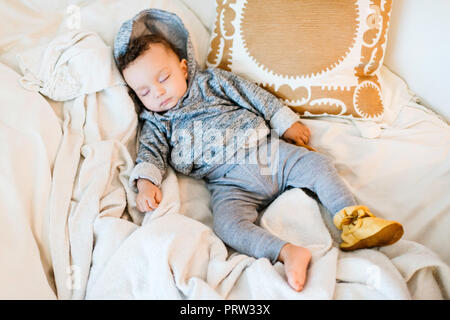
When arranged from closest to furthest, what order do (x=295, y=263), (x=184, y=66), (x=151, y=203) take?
(x=295, y=263) < (x=151, y=203) < (x=184, y=66)

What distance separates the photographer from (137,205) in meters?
0.97

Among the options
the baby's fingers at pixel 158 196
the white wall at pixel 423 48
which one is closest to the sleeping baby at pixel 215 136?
the baby's fingers at pixel 158 196

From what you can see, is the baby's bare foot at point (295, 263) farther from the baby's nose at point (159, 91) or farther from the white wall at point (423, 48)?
the white wall at point (423, 48)

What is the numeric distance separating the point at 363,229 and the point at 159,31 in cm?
91

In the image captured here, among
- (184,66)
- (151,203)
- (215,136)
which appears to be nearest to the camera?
(151,203)

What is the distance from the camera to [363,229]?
81 centimetres

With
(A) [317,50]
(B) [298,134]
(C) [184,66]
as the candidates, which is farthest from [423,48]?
(C) [184,66]

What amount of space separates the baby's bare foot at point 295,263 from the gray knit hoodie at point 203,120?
352mm

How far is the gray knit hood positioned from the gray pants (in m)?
0.36

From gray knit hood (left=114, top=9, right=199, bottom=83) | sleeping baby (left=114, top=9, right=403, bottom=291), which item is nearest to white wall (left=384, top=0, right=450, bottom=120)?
sleeping baby (left=114, top=9, right=403, bottom=291)

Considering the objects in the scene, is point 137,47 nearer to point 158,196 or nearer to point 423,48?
point 158,196

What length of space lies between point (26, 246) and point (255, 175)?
1.93 ft
